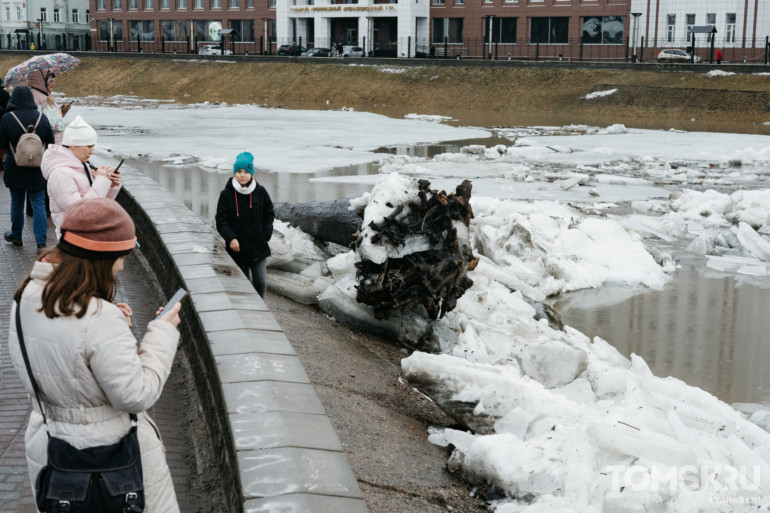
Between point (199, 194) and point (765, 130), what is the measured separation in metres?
26.1

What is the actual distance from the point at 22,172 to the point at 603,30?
184 ft

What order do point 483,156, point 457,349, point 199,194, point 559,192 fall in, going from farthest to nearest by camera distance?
1. point 483,156
2. point 559,192
3. point 199,194
4. point 457,349

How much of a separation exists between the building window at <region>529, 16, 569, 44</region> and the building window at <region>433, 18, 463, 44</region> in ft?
19.4

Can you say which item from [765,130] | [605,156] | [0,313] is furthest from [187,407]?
[765,130]

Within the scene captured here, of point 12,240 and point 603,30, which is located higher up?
point 603,30

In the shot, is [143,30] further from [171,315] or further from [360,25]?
[171,315]

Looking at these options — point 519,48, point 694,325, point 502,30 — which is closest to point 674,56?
point 519,48

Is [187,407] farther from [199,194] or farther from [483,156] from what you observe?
[483,156]

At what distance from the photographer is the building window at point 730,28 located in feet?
181

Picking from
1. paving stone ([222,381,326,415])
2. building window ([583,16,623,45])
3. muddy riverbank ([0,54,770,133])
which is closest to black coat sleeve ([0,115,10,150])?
paving stone ([222,381,326,415])

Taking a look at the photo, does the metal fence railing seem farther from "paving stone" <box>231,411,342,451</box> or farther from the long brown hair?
the long brown hair

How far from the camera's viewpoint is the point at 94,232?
3.08m

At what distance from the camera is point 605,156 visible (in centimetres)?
2639

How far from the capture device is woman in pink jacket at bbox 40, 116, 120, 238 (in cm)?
688
